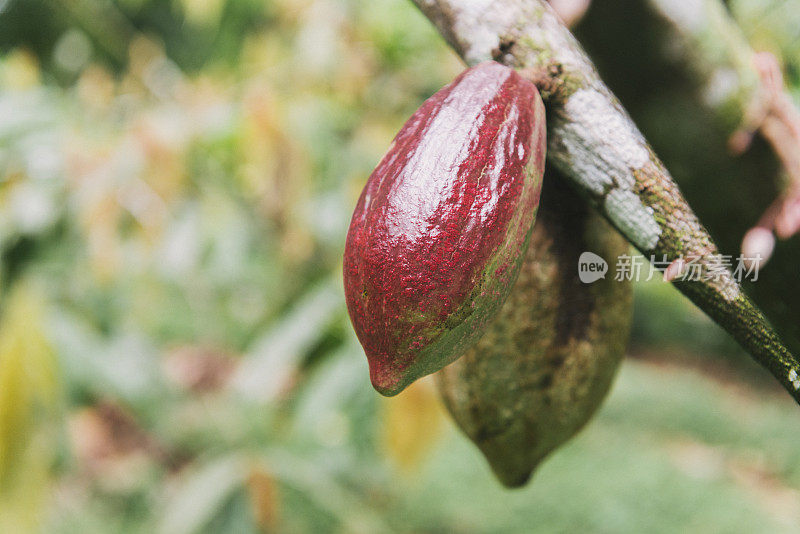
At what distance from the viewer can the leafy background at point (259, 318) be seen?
5.68ft

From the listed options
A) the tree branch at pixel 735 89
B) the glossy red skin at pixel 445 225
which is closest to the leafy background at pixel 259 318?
the tree branch at pixel 735 89

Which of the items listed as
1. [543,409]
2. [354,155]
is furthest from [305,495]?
[543,409]

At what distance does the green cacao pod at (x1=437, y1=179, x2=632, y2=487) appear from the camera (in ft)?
1.74

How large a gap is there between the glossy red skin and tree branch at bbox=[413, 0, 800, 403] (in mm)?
24

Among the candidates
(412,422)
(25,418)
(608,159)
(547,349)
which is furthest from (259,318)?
(608,159)

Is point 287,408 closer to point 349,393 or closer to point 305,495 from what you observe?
point 305,495

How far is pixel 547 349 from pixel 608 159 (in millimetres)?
220

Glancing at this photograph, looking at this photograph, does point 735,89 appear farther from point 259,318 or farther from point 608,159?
point 259,318

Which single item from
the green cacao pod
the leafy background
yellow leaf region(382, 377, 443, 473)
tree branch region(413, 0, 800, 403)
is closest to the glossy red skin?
tree branch region(413, 0, 800, 403)

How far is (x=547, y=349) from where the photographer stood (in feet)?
1.81

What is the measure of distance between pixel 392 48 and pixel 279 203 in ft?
2.19

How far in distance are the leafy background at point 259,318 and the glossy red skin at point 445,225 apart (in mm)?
623

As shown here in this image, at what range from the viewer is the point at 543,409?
558 mm

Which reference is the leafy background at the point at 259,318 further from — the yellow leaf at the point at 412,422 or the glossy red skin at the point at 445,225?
the glossy red skin at the point at 445,225
